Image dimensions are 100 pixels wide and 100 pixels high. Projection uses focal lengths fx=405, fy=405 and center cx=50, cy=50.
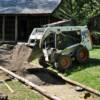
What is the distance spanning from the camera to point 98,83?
48.7 feet

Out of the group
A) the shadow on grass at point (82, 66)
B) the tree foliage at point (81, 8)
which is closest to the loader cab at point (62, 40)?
the shadow on grass at point (82, 66)

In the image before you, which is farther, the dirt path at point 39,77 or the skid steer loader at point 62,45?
the skid steer loader at point 62,45

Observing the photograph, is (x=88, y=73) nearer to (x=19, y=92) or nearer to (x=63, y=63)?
(x=63, y=63)

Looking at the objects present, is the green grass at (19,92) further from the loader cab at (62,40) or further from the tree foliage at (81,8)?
the tree foliage at (81,8)

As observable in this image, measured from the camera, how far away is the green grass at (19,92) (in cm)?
1325

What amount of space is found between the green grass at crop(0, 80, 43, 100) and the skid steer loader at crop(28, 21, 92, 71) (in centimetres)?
293

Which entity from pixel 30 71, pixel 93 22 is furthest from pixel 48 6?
pixel 30 71

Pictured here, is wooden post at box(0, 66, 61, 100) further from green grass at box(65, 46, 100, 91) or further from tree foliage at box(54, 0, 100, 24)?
tree foliage at box(54, 0, 100, 24)

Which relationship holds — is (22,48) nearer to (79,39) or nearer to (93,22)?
(79,39)

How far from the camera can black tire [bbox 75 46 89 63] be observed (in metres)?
18.9

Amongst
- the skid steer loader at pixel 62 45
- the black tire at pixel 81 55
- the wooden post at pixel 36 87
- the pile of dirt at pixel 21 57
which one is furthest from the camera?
the pile of dirt at pixel 21 57

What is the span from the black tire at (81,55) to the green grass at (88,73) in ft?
0.99

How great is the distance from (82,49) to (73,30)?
1275 millimetres

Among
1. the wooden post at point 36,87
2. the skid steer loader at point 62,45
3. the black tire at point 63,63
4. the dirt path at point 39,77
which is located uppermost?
the skid steer loader at point 62,45
